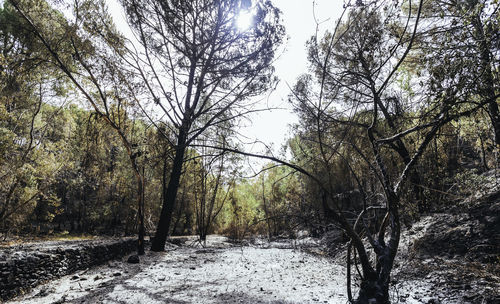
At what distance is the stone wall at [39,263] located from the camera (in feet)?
12.4

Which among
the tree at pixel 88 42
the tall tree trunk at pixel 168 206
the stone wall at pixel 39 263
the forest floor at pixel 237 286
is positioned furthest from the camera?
the tall tree trunk at pixel 168 206

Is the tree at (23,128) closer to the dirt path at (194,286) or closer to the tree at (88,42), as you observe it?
the tree at (88,42)

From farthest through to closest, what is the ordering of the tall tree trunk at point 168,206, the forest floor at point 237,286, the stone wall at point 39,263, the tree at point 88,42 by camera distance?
1. the tall tree trunk at point 168,206
2. the tree at point 88,42
3. the stone wall at point 39,263
4. the forest floor at point 237,286

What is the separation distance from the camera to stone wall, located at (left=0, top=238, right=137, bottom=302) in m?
3.77

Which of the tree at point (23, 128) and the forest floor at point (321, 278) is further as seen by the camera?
the tree at point (23, 128)

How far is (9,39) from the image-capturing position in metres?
14.5

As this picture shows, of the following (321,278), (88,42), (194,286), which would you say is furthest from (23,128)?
(321,278)

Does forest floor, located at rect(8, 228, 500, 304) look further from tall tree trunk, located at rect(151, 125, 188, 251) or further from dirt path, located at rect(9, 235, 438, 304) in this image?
tall tree trunk, located at rect(151, 125, 188, 251)

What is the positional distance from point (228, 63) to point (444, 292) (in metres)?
7.35

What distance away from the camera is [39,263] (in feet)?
14.5

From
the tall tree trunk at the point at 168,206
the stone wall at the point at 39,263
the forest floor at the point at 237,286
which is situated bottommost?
the forest floor at the point at 237,286

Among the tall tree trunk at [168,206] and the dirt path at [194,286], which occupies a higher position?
the tall tree trunk at [168,206]

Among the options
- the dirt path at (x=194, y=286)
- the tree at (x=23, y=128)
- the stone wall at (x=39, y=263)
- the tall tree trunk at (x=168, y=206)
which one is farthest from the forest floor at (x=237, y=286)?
the tree at (x=23, y=128)

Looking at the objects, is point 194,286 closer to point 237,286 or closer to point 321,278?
point 237,286
